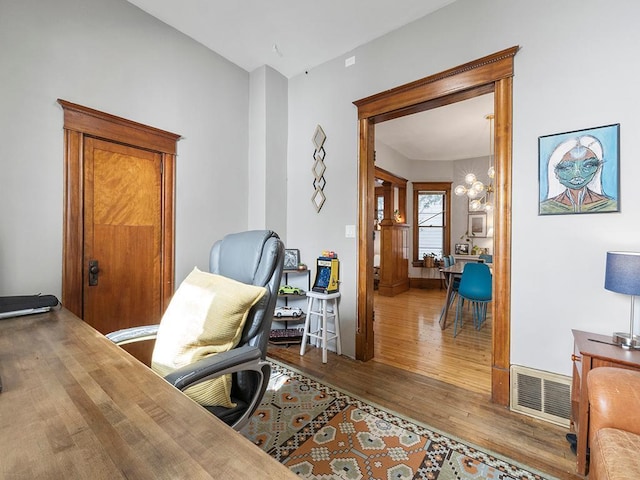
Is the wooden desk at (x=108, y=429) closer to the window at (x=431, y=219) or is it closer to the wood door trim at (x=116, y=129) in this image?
the wood door trim at (x=116, y=129)

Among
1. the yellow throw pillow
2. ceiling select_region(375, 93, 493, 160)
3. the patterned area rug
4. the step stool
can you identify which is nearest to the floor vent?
the patterned area rug

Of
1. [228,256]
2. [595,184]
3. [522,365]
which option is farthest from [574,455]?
[228,256]

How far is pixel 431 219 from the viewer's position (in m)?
7.00

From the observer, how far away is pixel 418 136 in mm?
5211

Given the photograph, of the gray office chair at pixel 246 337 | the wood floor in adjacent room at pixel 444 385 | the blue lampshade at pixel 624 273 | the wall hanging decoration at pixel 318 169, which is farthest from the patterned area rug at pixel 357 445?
the wall hanging decoration at pixel 318 169

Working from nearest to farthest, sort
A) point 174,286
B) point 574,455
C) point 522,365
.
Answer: point 574,455
point 522,365
point 174,286

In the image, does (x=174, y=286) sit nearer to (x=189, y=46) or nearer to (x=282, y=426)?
(x=282, y=426)

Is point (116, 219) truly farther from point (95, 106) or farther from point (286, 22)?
point (286, 22)

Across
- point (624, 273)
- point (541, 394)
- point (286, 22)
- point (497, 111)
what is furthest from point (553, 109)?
point (286, 22)

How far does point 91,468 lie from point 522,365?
7.74 ft

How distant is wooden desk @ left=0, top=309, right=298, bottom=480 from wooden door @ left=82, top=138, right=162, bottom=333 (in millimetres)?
1518

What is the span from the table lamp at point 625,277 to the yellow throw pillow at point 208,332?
1.77 metres

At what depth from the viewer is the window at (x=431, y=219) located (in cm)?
684

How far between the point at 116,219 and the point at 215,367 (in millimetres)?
1958
